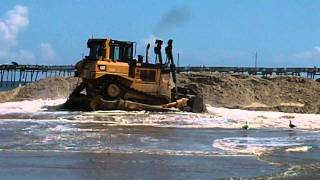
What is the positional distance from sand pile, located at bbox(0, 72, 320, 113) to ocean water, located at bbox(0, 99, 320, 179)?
66.1 ft

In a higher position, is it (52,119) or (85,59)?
(85,59)

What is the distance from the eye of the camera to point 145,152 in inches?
504

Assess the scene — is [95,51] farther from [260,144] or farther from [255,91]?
[255,91]

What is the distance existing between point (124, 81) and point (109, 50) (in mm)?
1567

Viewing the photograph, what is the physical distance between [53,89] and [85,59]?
16211 millimetres

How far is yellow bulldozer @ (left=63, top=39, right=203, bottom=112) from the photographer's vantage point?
26.6 m

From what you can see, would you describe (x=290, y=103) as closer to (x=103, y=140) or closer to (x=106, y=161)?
(x=103, y=140)

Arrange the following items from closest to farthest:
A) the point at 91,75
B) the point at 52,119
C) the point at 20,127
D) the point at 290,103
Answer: the point at 20,127 < the point at 52,119 < the point at 91,75 < the point at 290,103

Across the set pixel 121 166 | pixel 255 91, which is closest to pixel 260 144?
pixel 121 166

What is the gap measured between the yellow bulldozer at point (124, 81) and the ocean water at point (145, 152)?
3.50 meters

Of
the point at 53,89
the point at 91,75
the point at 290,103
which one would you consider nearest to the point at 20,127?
the point at 91,75

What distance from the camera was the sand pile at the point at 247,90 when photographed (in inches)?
1695

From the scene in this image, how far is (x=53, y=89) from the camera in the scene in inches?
1690

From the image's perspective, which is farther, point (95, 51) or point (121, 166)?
point (95, 51)
